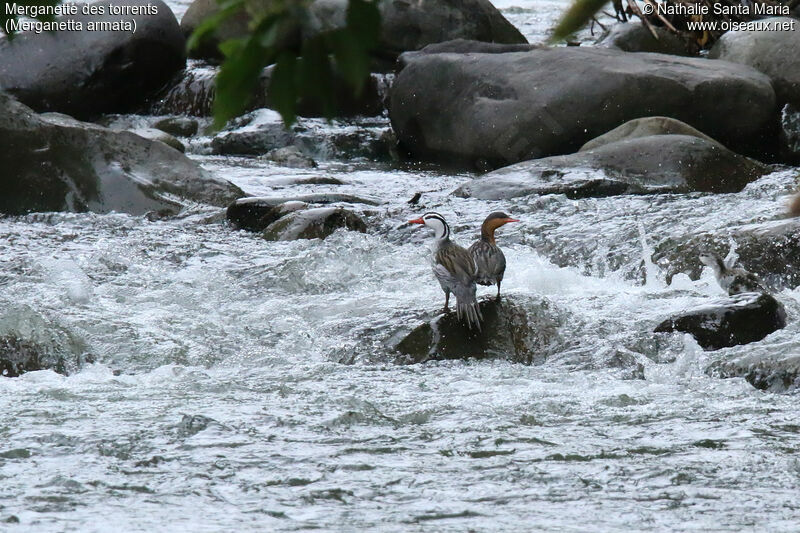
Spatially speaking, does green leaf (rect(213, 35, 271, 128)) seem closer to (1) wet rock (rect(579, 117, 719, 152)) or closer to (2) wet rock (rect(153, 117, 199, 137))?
(1) wet rock (rect(579, 117, 719, 152))

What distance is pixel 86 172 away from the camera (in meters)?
9.55

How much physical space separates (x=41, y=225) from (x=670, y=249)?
4.99 m

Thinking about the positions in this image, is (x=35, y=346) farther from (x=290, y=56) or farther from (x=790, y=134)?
(x=790, y=134)

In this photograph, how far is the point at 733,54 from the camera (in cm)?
1326

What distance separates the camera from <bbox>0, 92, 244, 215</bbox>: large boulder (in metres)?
9.38

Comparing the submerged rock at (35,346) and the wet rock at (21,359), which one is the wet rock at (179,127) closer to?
the submerged rock at (35,346)

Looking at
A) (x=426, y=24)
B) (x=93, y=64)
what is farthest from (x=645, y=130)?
(x=93, y=64)

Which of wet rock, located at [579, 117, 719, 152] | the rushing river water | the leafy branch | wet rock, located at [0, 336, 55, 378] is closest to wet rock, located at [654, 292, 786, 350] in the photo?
the rushing river water

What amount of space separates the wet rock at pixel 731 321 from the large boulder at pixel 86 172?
198 inches

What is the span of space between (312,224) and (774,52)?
693cm

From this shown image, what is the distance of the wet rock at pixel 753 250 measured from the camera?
7.11 metres

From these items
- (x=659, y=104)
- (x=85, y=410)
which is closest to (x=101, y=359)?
(x=85, y=410)

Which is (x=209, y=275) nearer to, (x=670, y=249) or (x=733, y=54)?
(x=670, y=249)

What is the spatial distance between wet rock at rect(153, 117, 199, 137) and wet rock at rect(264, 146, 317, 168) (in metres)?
1.49
